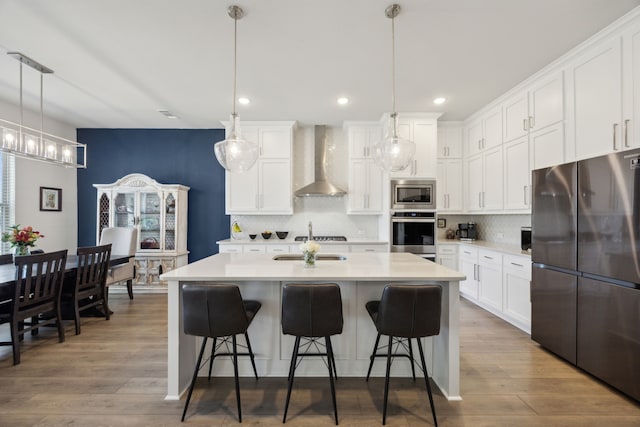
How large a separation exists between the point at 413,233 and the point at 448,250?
664mm

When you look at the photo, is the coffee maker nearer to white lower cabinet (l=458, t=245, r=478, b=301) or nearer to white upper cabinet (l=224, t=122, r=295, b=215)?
white lower cabinet (l=458, t=245, r=478, b=301)

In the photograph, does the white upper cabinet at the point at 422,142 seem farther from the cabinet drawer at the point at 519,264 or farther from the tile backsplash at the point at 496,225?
the cabinet drawer at the point at 519,264

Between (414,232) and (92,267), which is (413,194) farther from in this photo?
(92,267)

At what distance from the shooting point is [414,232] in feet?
14.9

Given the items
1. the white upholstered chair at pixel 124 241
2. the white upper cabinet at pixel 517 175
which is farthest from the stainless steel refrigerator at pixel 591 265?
the white upholstered chair at pixel 124 241

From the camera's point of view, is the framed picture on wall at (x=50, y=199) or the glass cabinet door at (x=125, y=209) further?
the glass cabinet door at (x=125, y=209)

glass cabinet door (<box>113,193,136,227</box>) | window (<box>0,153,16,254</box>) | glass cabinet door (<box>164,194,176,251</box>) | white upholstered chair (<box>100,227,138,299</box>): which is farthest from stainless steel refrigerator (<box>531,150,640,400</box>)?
window (<box>0,153,16,254</box>)

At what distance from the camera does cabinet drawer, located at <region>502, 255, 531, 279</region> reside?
127 inches

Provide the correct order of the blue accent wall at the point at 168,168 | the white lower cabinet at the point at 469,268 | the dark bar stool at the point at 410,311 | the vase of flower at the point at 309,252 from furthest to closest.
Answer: the blue accent wall at the point at 168,168, the white lower cabinet at the point at 469,268, the vase of flower at the point at 309,252, the dark bar stool at the point at 410,311

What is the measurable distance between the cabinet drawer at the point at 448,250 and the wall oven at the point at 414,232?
0.25m

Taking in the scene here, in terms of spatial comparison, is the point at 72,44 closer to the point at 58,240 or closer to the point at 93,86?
the point at 93,86

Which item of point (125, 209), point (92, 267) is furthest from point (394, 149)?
point (125, 209)

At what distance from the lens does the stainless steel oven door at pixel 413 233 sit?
4.52 metres

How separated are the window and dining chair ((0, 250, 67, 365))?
190 centimetres
